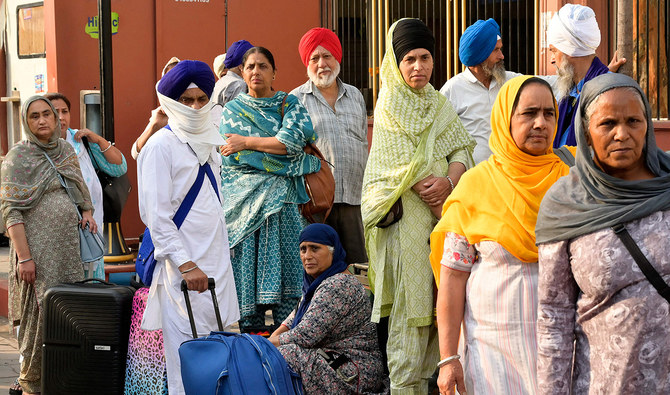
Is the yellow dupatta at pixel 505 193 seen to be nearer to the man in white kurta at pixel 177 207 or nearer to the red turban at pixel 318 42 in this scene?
the man in white kurta at pixel 177 207

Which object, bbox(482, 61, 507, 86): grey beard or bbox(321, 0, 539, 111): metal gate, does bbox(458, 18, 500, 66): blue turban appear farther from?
bbox(321, 0, 539, 111): metal gate

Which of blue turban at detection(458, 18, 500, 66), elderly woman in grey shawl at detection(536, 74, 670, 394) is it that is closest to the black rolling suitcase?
blue turban at detection(458, 18, 500, 66)

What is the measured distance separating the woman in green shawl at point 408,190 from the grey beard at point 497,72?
76cm

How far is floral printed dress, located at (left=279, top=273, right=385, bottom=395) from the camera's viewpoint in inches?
193

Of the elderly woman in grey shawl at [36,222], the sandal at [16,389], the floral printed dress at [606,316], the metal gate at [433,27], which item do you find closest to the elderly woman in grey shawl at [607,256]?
the floral printed dress at [606,316]

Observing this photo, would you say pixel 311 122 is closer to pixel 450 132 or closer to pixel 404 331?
pixel 450 132

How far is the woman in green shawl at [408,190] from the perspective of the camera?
15.8ft

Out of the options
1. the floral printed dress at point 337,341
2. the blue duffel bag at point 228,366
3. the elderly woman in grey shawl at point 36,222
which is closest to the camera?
the blue duffel bag at point 228,366

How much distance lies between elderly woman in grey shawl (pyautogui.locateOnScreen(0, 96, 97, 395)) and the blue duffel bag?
77.0 inches

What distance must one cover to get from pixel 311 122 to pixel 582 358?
143 inches

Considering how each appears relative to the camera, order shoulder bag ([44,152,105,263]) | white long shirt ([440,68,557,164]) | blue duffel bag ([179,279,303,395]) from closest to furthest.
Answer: blue duffel bag ([179,279,303,395]), white long shirt ([440,68,557,164]), shoulder bag ([44,152,105,263])

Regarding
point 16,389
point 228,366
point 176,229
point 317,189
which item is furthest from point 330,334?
point 16,389

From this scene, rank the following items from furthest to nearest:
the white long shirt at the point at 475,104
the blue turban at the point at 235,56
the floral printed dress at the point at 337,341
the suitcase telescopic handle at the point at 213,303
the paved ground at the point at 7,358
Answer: the blue turban at the point at 235,56 → the paved ground at the point at 7,358 → the white long shirt at the point at 475,104 → the floral printed dress at the point at 337,341 → the suitcase telescopic handle at the point at 213,303

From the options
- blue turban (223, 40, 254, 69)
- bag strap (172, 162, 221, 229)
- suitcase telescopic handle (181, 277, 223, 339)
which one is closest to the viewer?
suitcase telescopic handle (181, 277, 223, 339)
